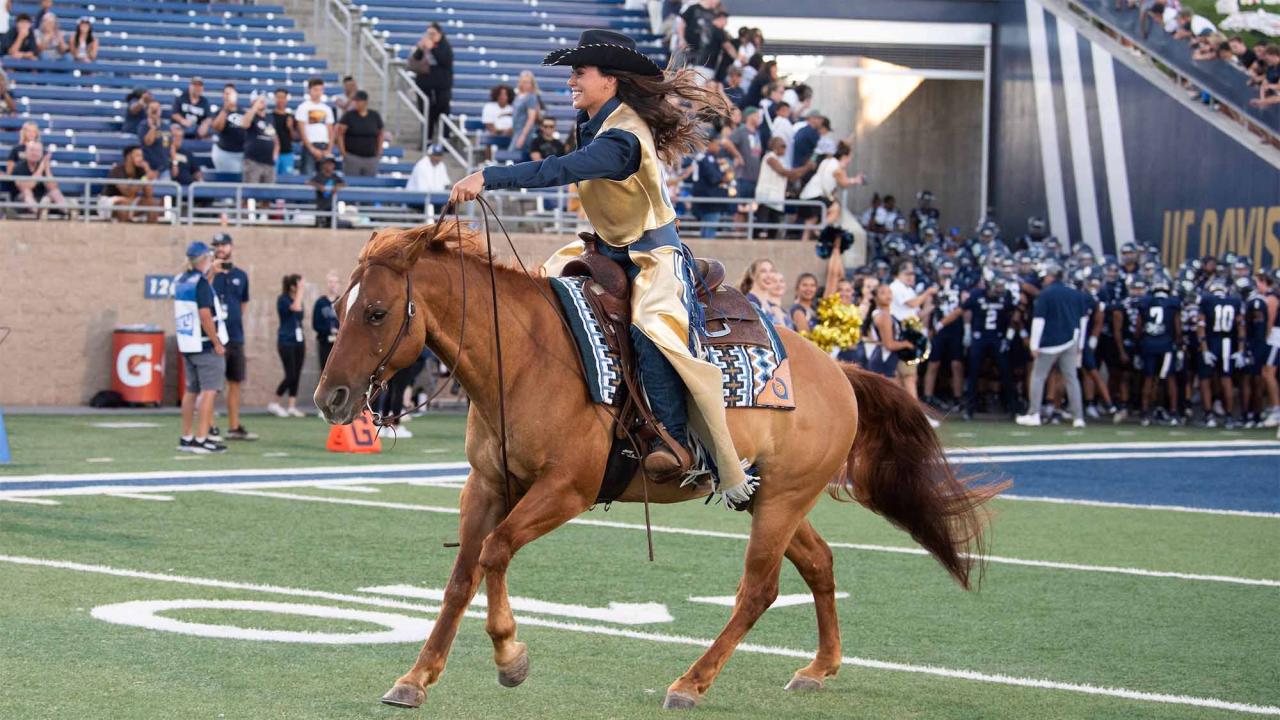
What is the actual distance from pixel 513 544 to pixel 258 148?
1666 centimetres

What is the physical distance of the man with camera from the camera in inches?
588

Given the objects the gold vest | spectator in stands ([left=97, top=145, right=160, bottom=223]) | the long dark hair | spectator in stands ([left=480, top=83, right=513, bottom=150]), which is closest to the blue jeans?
the gold vest

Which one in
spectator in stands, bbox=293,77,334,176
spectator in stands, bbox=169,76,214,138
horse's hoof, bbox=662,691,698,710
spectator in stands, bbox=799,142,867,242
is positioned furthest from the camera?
spectator in stands, bbox=799,142,867,242

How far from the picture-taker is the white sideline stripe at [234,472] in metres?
12.6

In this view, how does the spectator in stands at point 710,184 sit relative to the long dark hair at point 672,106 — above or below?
above

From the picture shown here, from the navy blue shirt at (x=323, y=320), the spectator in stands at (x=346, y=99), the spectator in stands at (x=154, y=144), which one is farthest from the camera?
the spectator in stands at (x=346, y=99)

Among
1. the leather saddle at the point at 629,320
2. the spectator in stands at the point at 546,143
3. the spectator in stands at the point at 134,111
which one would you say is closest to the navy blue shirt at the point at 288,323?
the spectator in stands at the point at 546,143

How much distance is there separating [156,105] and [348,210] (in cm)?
289

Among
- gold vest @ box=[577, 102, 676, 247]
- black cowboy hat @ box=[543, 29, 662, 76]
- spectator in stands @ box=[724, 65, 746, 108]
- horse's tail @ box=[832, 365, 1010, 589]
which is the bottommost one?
horse's tail @ box=[832, 365, 1010, 589]

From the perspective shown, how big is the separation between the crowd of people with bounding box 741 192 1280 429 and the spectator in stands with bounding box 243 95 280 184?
734cm

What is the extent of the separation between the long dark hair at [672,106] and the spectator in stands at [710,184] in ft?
51.9

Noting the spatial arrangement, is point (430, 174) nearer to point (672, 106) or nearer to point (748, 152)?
point (748, 152)

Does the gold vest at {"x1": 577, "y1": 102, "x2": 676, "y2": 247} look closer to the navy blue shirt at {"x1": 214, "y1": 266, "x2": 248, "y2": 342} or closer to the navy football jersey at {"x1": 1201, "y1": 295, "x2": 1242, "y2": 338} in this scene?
the navy blue shirt at {"x1": 214, "y1": 266, "x2": 248, "y2": 342}

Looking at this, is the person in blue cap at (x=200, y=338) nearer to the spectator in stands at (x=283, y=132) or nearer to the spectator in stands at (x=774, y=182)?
the spectator in stands at (x=283, y=132)
